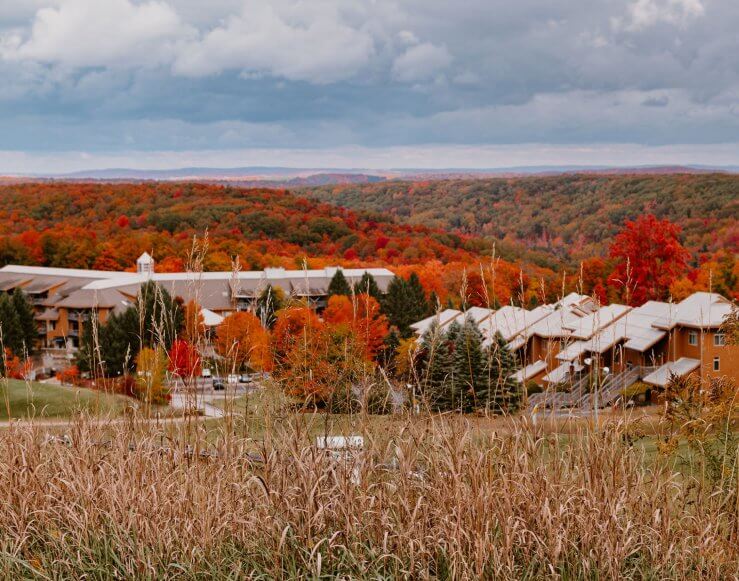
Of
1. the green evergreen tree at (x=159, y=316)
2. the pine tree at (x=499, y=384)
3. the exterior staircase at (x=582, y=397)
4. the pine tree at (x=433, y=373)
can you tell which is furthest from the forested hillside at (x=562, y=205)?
the green evergreen tree at (x=159, y=316)

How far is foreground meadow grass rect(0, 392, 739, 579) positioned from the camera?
316 cm

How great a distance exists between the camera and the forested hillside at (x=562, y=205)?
7675 centimetres

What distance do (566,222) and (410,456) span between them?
9395 centimetres

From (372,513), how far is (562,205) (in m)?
101

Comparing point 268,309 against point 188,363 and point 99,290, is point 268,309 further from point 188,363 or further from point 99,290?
point 99,290

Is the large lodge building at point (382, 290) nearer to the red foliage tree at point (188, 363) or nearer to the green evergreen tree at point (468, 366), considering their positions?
the green evergreen tree at point (468, 366)

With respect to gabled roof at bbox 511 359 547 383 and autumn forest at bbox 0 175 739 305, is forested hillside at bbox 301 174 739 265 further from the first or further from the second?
gabled roof at bbox 511 359 547 383

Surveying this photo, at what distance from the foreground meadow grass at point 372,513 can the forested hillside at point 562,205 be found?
60840 mm

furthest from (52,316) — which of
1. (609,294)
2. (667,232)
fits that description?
(667,232)

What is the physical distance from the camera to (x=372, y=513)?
340cm

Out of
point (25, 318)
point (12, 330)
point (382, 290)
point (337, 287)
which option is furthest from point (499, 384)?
point (382, 290)

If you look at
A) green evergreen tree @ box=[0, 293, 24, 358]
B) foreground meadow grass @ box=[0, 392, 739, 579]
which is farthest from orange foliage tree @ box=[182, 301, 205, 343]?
green evergreen tree @ box=[0, 293, 24, 358]

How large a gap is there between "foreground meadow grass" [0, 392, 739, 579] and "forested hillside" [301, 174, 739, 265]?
A: 60.8 meters

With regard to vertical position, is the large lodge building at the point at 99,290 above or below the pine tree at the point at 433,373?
below
